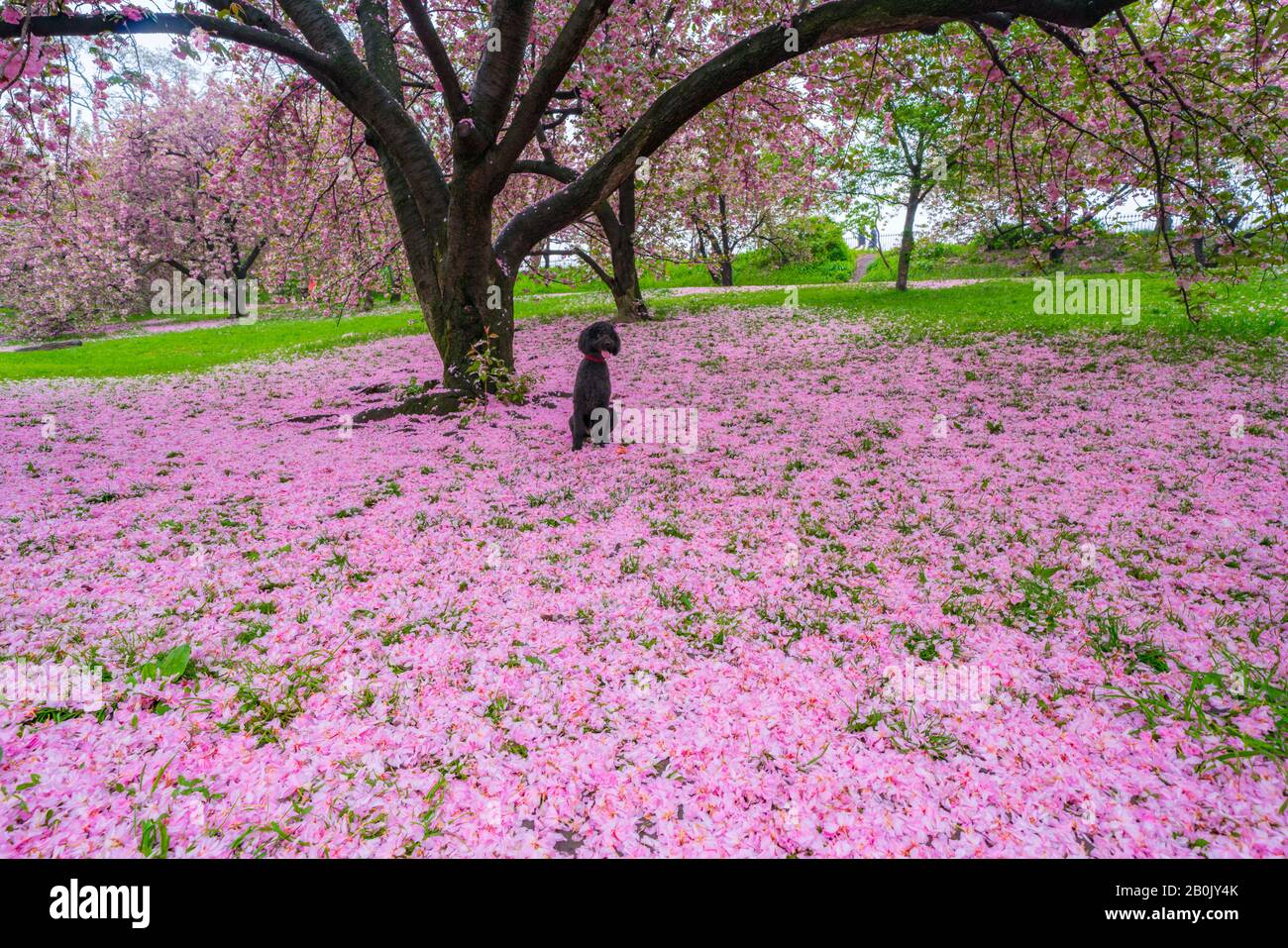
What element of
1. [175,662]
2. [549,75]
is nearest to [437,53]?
[549,75]

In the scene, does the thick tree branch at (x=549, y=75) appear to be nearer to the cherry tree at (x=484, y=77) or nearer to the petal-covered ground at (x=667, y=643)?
the cherry tree at (x=484, y=77)

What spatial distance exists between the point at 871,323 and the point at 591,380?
13.9 meters

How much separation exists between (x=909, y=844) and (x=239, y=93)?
20487 mm

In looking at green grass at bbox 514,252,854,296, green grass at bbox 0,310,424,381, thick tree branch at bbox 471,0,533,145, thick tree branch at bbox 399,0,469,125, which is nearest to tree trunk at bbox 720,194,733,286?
green grass at bbox 514,252,854,296

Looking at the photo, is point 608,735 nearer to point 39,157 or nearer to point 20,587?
point 20,587

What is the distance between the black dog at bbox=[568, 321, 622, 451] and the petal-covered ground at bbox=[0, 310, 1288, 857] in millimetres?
634

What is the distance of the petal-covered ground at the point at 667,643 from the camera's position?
2.62 m

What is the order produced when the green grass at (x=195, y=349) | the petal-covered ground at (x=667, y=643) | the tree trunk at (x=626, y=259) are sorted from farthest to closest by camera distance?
1. the tree trunk at (x=626, y=259)
2. the green grass at (x=195, y=349)
3. the petal-covered ground at (x=667, y=643)

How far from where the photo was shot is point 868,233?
26.5m

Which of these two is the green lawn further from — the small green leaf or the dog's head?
the small green leaf

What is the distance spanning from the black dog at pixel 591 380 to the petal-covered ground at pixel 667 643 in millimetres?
634

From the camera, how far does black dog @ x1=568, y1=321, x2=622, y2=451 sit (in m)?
7.91

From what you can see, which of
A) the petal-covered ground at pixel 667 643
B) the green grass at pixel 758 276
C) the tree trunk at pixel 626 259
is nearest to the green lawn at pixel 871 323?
the tree trunk at pixel 626 259

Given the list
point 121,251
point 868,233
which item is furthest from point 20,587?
point 121,251
